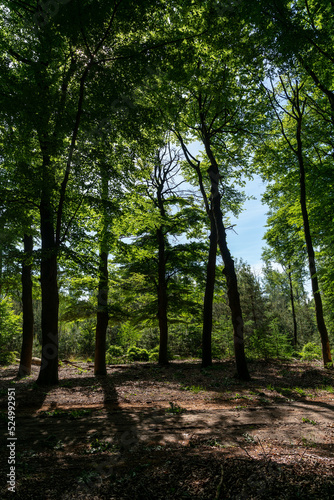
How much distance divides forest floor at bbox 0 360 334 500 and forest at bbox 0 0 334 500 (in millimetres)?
38

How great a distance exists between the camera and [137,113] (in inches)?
317

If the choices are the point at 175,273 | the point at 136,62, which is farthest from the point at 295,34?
the point at 175,273

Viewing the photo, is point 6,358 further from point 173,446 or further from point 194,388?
point 173,446

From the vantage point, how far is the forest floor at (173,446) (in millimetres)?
2432

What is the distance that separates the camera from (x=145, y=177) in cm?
1038

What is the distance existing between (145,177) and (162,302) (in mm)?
7574

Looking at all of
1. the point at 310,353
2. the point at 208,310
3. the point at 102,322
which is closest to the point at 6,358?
the point at 102,322

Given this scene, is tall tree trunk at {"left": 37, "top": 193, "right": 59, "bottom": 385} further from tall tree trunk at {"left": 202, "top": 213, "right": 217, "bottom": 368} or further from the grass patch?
tall tree trunk at {"left": 202, "top": 213, "right": 217, "bottom": 368}

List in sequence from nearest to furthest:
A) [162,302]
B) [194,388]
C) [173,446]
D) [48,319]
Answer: [173,446] → [194,388] → [48,319] → [162,302]

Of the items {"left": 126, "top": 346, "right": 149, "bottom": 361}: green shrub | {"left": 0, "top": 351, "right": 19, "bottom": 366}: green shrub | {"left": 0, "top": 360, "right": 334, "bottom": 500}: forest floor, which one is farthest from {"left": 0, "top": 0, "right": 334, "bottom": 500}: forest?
{"left": 0, "top": 351, "right": 19, "bottom": 366}: green shrub

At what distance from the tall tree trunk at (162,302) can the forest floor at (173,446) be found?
765 cm

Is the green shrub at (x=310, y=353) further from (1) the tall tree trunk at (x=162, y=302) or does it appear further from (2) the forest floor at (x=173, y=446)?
(2) the forest floor at (x=173, y=446)

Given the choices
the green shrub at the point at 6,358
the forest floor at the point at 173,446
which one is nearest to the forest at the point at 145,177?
the forest floor at the point at 173,446

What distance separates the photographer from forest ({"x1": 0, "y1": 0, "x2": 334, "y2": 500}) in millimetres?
4832
